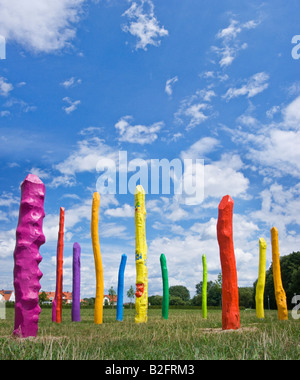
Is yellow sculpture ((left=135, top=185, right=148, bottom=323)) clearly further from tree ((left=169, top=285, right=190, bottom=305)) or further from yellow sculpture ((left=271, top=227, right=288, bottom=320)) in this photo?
tree ((left=169, top=285, right=190, bottom=305))

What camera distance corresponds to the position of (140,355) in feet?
15.5

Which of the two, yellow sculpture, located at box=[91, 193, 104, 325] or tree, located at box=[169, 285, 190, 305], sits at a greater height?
yellow sculpture, located at box=[91, 193, 104, 325]

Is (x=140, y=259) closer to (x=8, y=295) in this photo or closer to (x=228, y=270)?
(x=228, y=270)

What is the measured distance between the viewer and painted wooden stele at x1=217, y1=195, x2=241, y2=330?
8234 millimetres

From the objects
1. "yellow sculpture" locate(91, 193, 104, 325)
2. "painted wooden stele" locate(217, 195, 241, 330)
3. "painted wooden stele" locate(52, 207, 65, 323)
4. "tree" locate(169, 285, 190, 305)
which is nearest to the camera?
"painted wooden stele" locate(217, 195, 241, 330)

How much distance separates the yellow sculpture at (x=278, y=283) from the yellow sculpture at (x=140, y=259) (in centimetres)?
483

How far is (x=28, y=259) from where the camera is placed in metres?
7.20

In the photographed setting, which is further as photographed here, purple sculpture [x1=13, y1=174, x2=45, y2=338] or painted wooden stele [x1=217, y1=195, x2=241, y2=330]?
painted wooden stele [x1=217, y1=195, x2=241, y2=330]

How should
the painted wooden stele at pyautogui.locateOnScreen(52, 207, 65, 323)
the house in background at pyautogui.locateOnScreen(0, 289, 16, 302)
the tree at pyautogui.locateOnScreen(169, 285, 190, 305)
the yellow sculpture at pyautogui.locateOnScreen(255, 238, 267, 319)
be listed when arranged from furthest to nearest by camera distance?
1. the tree at pyautogui.locateOnScreen(169, 285, 190, 305)
2. the house in background at pyautogui.locateOnScreen(0, 289, 16, 302)
3. the yellow sculpture at pyautogui.locateOnScreen(255, 238, 267, 319)
4. the painted wooden stele at pyautogui.locateOnScreen(52, 207, 65, 323)

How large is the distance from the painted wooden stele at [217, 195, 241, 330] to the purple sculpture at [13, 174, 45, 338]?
416 cm

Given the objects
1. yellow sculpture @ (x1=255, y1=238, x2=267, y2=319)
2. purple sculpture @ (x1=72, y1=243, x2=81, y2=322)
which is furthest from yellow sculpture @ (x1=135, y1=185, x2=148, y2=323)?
yellow sculpture @ (x1=255, y1=238, x2=267, y2=319)
